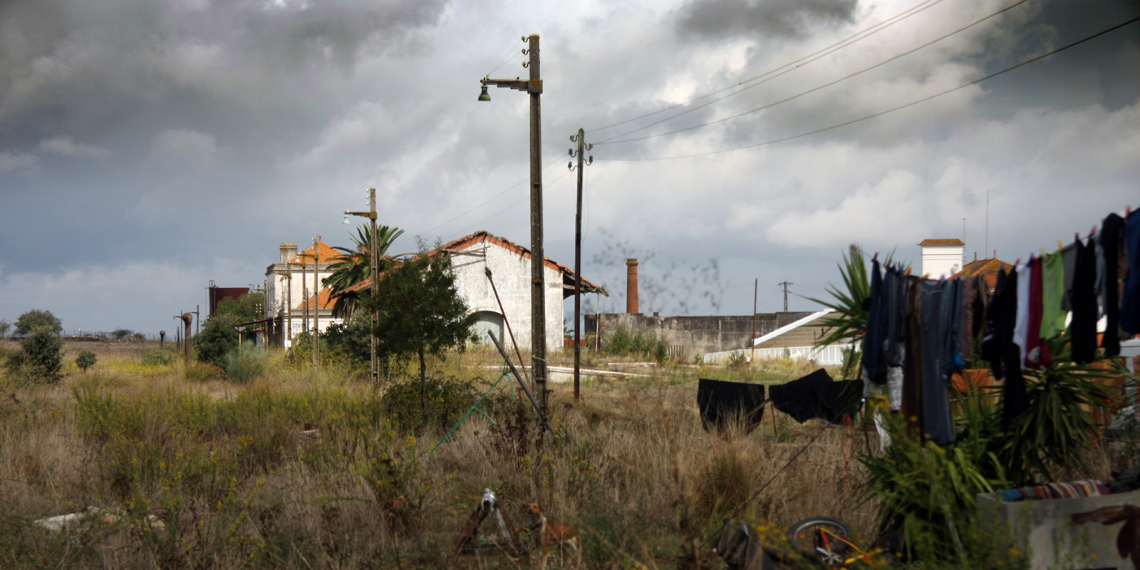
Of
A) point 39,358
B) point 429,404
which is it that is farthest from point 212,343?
point 429,404

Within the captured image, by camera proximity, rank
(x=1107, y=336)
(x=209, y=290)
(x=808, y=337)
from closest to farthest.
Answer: (x=1107, y=336) < (x=808, y=337) < (x=209, y=290)

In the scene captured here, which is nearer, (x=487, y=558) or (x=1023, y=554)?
(x=1023, y=554)

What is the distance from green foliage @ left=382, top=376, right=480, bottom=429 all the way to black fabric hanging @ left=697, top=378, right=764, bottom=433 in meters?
3.73

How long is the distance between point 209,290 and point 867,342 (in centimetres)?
8629

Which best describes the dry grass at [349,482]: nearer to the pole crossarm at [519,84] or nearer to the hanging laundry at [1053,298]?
the hanging laundry at [1053,298]

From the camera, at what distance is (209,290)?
260 ft

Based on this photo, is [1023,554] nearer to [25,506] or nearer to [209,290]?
[25,506]

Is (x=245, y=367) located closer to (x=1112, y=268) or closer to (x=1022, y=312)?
(x=1022, y=312)

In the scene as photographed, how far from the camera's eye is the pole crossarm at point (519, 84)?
11234 millimetres

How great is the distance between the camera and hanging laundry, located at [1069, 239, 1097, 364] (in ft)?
12.1

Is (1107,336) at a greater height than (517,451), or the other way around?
(1107,336)

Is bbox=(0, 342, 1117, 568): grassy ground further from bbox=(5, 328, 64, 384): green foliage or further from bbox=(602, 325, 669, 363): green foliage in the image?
bbox=(602, 325, 669, 363): green foliage

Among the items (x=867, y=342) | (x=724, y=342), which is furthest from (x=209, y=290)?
(x=867, y=342)

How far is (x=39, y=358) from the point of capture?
18.3 meters
